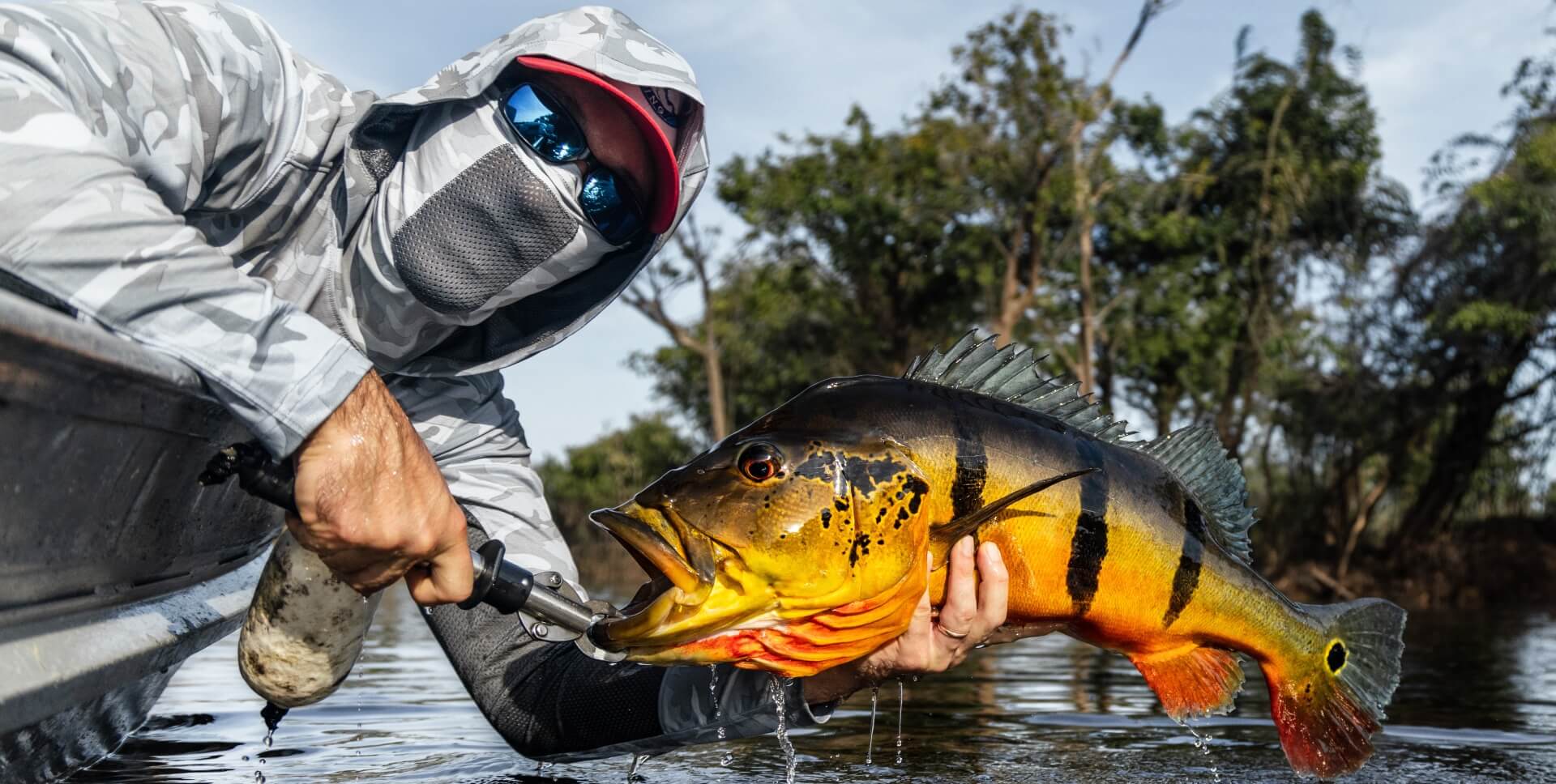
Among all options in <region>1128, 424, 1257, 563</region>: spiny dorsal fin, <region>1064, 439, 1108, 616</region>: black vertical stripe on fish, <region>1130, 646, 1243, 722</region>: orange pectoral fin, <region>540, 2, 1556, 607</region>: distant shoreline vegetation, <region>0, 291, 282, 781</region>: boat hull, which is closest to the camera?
<region>0, 291, 282, 781</region>: boat hull

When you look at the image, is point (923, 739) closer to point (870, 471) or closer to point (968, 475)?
point (968, 475)

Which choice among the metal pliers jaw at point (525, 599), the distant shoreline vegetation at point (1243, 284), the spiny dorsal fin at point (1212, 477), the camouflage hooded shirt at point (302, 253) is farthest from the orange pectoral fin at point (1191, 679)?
the distant shoreline vegetation at point (1243, 284)

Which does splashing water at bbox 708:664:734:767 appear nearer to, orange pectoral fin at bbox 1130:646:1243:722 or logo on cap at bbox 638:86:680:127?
orange pectoral fin at bbox 1130:646:1243:722

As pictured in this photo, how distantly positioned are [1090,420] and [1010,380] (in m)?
0.22

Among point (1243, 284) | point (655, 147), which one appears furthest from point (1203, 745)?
point (1243, 284)

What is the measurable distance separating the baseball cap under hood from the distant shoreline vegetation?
58.3 ft

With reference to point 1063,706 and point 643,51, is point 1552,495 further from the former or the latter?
point 643,51

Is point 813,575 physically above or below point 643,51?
below

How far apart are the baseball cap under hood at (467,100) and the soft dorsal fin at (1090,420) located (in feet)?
3.08

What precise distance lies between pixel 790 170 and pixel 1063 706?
23.7 meters

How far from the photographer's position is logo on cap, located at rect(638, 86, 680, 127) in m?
3.21

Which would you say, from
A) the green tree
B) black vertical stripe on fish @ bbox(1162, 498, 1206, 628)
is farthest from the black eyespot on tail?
the green tree

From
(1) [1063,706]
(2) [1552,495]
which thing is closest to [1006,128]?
(2) [1552,495]

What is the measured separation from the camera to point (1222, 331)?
27.0 metres
